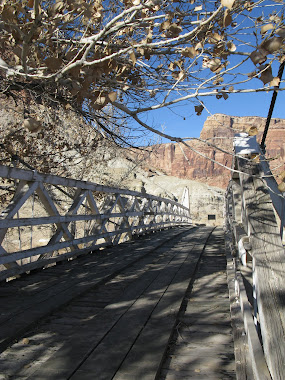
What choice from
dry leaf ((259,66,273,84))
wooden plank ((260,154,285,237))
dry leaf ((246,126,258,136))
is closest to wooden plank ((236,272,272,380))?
wooden plank ((260,154,285,237))

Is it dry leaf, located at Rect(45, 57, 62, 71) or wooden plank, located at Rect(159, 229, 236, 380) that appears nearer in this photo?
wooden plank, located at Rect(159, 229, 236, 380)

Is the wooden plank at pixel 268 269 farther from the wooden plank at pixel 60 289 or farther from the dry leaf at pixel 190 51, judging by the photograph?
the wooden plank at pixel 60 289

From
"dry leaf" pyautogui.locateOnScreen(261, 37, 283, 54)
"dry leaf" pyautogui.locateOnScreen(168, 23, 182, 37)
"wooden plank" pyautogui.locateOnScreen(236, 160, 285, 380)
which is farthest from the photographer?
"dry leaf" pyautogui.locateOnScreen(168, 23, 182, 37)

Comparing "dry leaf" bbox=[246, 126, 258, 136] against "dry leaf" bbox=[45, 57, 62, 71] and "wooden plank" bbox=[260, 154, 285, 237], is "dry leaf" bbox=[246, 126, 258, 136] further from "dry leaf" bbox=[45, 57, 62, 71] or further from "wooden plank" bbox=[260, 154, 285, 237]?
"dry leaf" bbox=[45, 57, 62, 71]

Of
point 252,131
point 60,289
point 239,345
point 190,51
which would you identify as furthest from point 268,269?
point 60,289

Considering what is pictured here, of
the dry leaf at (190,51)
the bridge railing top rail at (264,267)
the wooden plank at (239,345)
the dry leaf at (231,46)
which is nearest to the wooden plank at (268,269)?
the bridge railing top rail at (264,267)

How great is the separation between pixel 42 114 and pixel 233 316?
6.55 metres

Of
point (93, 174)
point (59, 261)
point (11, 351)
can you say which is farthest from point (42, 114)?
point (11, 351)

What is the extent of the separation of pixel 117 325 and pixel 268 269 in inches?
60.1

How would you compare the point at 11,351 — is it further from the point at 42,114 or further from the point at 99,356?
the point at 42,114

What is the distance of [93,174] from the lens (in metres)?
13.1

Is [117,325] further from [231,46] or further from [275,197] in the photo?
[231,46]

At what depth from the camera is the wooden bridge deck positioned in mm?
2232

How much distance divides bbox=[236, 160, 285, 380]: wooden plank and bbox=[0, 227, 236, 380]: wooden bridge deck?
0.71 metres
